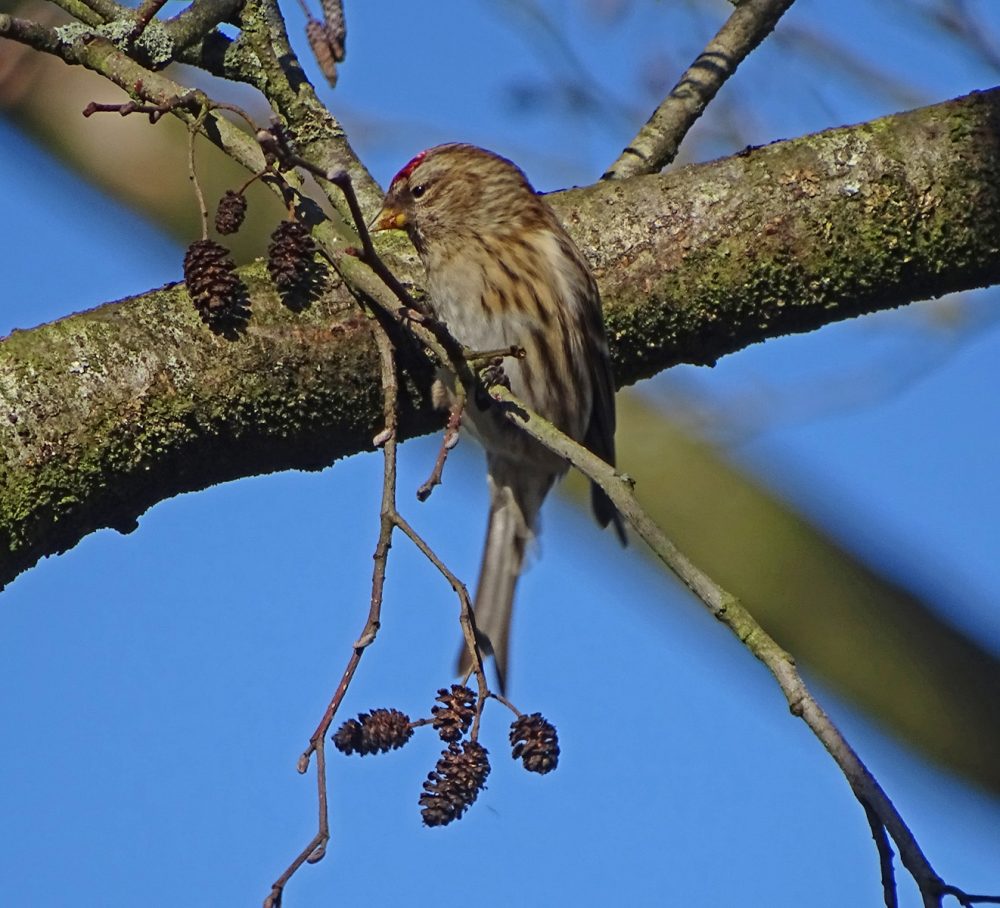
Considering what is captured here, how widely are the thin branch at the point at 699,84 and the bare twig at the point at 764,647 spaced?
0.98 m

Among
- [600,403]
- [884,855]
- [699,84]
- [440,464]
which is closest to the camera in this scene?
[884,855]

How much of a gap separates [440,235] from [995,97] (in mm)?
1246

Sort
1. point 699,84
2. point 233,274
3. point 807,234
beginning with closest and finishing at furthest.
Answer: point 233,274 < point 807,234 < point 699,84

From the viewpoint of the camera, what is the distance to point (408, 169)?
369 centimetres

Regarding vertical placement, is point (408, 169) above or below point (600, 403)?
above

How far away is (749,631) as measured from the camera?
5.59 feet

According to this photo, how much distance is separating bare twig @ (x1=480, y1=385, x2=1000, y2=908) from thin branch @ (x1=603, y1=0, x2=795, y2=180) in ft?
3.20

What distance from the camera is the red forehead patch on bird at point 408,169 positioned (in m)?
3.64

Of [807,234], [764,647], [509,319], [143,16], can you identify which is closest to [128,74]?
[143,16]

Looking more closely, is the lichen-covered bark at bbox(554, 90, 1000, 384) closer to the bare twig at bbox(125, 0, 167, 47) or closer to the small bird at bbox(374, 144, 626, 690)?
the small bird at bbox(374, 144, 626, 690)

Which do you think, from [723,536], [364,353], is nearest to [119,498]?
[364,353]

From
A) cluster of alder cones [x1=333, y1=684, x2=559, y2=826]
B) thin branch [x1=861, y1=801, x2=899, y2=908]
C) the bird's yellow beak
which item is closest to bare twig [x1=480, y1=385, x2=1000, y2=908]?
thin branch [x1=861, y1=801, x2=899, y2=908]

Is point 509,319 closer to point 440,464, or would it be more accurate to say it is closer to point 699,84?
point 699,84

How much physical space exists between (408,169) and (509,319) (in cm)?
62
